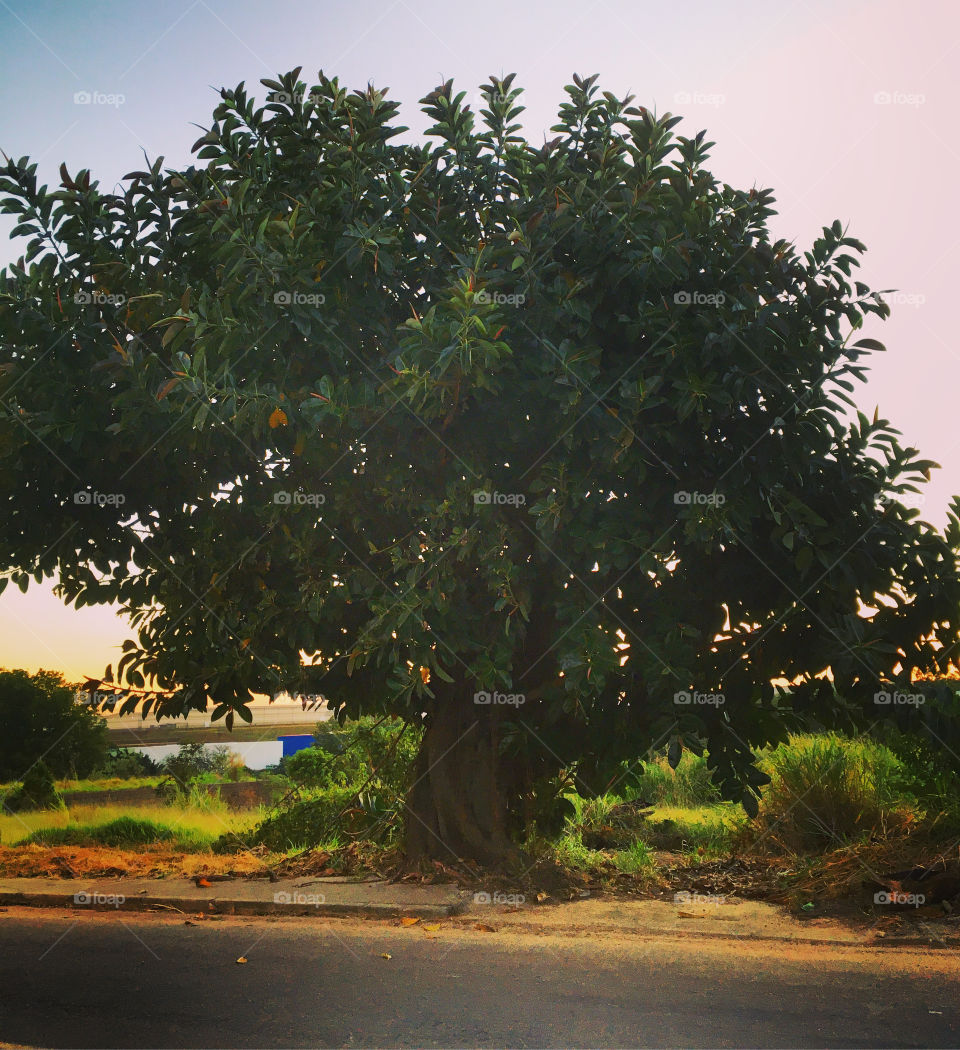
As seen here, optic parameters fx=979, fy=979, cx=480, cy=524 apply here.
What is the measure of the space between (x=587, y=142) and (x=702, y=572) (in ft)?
13.7

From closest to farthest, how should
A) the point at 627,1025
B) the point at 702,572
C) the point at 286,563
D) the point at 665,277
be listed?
the point at 627,1025, the point at 665,277, the point at 702,572, the point at 286,563

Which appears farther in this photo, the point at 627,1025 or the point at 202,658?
the point at 202,658

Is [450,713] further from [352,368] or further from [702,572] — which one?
[352,368]

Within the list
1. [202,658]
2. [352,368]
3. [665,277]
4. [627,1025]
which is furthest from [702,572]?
[202,658]

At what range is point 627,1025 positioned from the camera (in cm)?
578

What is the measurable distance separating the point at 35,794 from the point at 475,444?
13.5 m

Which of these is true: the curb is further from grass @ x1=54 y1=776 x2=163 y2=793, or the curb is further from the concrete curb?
grass @ x1=54 y1=776 x2=163 y2=793

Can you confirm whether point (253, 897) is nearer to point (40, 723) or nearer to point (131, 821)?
point (131, 821)

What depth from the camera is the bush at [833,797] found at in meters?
9.77

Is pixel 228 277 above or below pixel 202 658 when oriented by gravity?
above

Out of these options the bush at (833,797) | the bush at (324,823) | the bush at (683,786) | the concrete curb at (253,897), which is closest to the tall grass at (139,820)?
the bush at (324,823)

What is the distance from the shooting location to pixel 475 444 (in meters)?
8.58

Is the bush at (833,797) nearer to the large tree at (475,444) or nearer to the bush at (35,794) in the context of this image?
the large tree at (475,444)

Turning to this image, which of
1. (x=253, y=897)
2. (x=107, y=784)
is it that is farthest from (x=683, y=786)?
(x=107, y=784)
